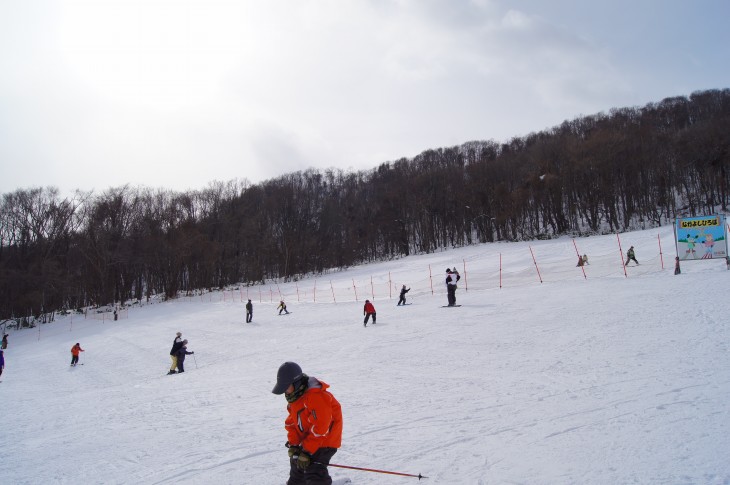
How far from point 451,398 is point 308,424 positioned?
16.6ft

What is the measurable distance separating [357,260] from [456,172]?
24.7 m

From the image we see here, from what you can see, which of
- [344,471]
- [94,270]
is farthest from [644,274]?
[94,270]

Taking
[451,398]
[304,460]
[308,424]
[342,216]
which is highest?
[342,216]

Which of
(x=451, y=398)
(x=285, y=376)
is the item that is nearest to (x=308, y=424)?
(x=285, y=376)

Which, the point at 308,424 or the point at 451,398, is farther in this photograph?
the point at 451,398

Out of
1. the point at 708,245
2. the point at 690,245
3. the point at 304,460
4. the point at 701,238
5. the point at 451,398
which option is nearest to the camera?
the point at 304,460

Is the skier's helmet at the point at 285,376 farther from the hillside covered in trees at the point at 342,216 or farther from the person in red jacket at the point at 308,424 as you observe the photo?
the hillside covered in trees at the point at 342,216

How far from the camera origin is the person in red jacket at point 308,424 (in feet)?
13.6

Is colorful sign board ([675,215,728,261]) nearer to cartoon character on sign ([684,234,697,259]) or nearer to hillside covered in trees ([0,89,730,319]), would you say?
cartoon character on sign ([684,234,697,259])

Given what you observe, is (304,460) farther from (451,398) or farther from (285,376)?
(451,398)

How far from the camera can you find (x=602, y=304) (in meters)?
16.2

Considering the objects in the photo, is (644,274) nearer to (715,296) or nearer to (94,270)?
(715,296)

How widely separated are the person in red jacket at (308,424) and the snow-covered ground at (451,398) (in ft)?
4.47

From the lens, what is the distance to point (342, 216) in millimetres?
83062
